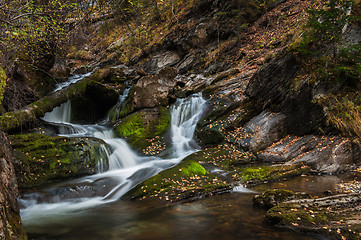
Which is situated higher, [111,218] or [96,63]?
[96,63]

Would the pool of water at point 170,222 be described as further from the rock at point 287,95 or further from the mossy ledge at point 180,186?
the rock at point 287,95

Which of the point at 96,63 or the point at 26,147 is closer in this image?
the point at 26,147

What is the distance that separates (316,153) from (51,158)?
9.60 m

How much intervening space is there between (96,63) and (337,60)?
2498cm

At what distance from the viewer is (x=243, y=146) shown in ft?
31.2

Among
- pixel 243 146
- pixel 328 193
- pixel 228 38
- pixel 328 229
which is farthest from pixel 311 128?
pixel 228 38

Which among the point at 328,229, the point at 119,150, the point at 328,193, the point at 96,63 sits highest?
the point at 96,63

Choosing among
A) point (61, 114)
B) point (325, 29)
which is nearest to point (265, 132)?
point (325, 29)

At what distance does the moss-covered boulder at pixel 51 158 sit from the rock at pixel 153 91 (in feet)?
14.9

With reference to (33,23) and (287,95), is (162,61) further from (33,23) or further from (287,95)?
(33,23)

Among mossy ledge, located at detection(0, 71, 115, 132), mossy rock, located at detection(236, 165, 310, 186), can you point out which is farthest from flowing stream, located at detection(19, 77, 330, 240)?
mossy ledge, located at detection(0, 71, 115, 132)

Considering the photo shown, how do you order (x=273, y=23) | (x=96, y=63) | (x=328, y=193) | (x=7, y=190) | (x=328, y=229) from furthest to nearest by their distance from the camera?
1. (x=96, y=63)
2. (x=273, y=23)
3. (x=328, y=193)
4. (x=328, y=229)
5. (x=7, y=190)

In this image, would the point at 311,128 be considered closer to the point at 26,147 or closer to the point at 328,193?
the point at 328,193

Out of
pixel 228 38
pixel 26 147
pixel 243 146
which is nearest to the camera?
pixel 26 147
